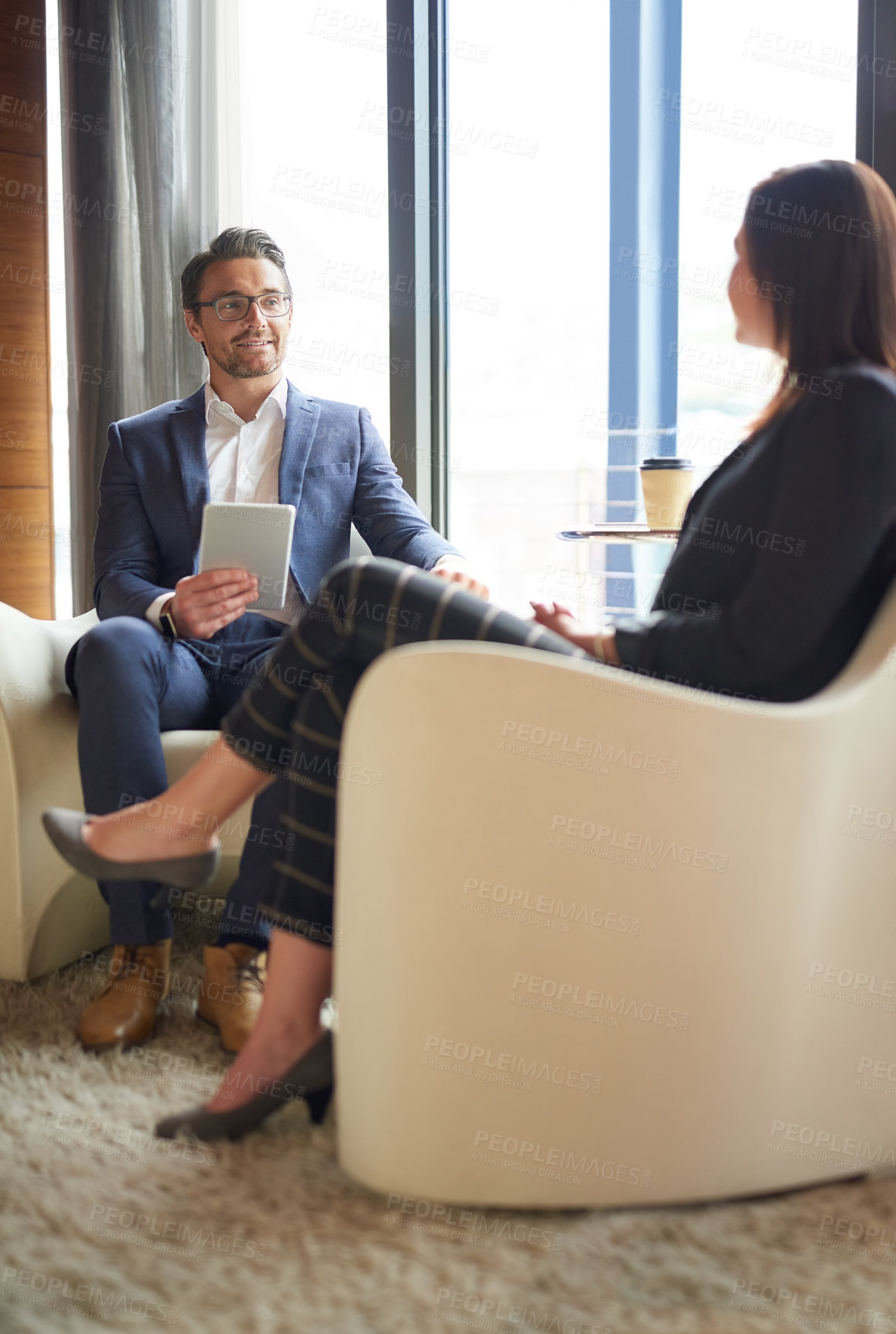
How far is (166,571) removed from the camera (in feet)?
6.86

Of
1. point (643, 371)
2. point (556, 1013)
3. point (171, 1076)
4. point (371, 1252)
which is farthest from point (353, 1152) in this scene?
point (643, 371)

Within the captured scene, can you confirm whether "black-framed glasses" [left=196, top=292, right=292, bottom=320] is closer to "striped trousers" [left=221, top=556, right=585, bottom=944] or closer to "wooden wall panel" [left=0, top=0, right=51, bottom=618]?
"striped trousers" [left=221, top=556, right=585, bottom=944]

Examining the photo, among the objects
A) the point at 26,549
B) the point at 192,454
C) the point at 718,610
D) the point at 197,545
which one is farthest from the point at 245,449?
the point at 26,549

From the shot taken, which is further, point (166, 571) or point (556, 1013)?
point (166, 571)

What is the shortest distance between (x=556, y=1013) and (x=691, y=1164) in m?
0.22

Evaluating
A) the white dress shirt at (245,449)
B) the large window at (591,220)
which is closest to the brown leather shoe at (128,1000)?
the white dress shirt at (245,449)

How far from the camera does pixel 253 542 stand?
1.74m

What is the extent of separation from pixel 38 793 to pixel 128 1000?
0.36m

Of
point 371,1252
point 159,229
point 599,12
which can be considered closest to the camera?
point 371,1252

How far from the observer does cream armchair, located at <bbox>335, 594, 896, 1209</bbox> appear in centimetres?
105

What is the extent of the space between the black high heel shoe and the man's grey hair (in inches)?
60.8

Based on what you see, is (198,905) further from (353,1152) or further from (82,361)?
(82,361)

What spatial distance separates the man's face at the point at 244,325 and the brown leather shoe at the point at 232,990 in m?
1.15

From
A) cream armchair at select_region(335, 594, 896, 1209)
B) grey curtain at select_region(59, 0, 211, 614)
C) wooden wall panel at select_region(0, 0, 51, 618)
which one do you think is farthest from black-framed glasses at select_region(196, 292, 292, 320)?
wooden wall panel at select_region(0, 0, 51, 618)
